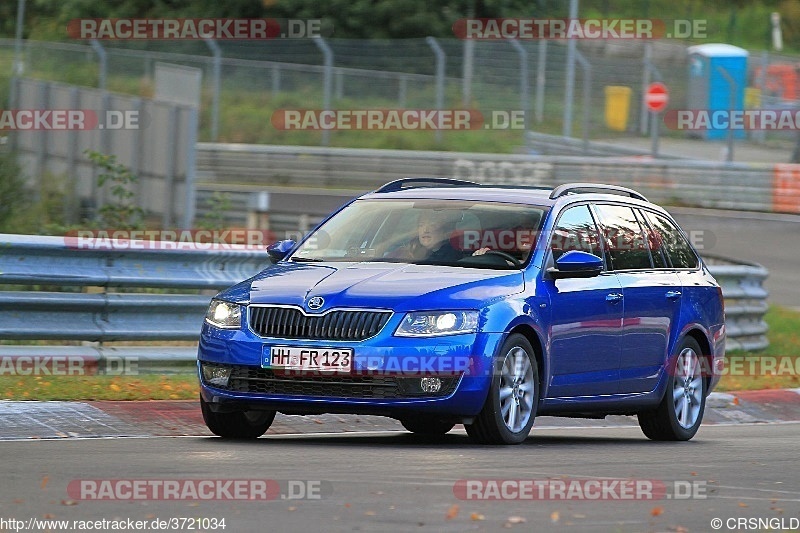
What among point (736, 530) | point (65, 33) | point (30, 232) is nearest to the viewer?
point (736, 530)

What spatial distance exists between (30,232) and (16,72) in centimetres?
1257

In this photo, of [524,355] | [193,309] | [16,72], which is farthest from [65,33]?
[524,355]

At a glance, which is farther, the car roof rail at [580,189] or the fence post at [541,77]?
the fence post at [541,77]

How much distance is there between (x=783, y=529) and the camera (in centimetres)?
720

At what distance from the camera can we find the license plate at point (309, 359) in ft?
32.0

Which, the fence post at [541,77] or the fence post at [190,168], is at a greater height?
the fence post at [541,77]

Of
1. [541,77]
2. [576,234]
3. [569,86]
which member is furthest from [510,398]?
[569,86]

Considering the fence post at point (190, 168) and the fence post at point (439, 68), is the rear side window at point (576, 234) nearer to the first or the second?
the fence post at point (190, 168)

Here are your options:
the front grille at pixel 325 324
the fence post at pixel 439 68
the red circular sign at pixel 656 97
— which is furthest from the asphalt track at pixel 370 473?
the red circular sign at pixel 656 97

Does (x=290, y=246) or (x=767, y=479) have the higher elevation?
(x=290, y=246)

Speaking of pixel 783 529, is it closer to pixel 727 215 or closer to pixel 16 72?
pixel 727 215

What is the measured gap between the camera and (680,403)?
12.2m

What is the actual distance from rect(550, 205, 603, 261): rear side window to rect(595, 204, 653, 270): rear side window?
143 millimetres

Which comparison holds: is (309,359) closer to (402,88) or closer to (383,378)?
(383,378)
